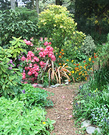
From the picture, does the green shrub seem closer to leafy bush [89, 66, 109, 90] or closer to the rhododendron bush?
leafy bush [89, 66, 109, 90]

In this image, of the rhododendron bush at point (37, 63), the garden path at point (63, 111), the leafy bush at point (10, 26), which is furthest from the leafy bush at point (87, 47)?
the garden path at point (63, 111)

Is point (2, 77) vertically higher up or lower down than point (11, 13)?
lower down

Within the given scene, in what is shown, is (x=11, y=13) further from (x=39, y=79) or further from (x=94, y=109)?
(x=94, y=109)

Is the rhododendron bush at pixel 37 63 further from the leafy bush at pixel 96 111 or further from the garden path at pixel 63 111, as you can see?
the leafy bush at pixel 96 111

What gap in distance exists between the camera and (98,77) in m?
3.80

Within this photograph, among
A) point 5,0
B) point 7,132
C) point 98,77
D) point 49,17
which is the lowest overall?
point 7,132

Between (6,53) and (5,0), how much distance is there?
18048mm

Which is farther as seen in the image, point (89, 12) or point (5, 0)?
point (5, 0)

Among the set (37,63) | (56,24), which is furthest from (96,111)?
(56,24)

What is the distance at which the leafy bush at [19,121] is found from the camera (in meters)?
2.36

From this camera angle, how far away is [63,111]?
333 centimetres

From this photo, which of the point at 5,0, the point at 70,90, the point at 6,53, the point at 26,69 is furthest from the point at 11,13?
the point at 5,0

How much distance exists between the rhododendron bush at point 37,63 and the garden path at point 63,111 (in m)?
0.75

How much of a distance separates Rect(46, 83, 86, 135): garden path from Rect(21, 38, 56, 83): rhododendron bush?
2.45ft
